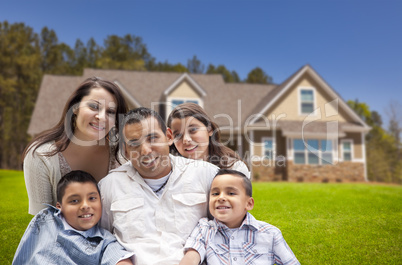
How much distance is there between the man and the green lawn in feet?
6.49

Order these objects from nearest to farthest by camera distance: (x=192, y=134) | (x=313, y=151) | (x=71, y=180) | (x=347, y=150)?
(x=71, y=180), (x=192, y=134), (x=313, y=151), (x=347, y=150)

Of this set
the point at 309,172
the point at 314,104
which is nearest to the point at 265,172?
the point at 309,172

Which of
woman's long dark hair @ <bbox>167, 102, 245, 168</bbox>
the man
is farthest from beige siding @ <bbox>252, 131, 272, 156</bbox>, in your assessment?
the man

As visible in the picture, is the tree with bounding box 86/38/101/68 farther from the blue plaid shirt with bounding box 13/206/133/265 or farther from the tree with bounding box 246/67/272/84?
the blue plaid shirt with bounding box 13/206/133/265

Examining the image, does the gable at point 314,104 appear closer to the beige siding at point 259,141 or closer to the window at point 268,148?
the beige siding at point 259,141

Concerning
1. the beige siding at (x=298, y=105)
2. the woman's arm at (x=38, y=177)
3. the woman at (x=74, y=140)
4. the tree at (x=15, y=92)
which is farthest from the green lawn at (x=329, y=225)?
the tree at (x=15, y=92)

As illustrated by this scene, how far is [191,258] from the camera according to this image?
302 cm

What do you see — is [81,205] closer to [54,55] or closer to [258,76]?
[54,55]

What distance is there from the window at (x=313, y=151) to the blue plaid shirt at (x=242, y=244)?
15323 mm

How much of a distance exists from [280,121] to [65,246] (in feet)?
53.9

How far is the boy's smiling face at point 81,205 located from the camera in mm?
3262

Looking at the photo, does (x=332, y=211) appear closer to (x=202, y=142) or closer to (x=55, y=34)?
(x=202, y=142)

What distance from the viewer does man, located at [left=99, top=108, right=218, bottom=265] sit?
319cm

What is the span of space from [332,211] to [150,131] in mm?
3978
